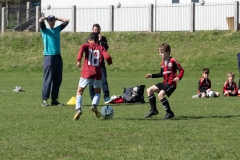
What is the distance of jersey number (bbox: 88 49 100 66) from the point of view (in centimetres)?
1314

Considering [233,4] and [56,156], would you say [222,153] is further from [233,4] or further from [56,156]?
[233,4]

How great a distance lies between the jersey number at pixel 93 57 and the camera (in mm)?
13141

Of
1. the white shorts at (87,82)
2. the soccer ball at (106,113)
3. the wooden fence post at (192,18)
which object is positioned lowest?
the soccer ball at (106,113)

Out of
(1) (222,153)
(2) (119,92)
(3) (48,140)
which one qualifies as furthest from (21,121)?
(2) (119,92)

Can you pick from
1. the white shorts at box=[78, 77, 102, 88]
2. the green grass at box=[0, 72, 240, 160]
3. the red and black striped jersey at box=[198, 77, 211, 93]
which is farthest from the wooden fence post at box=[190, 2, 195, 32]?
the white shorts at box=[78, 77, 102, 88]

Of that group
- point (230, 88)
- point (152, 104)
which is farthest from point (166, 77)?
point (230, 88)

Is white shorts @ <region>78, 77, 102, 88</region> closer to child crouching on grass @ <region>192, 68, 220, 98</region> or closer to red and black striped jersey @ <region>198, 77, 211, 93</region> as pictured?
child crouching on grass @ <region>192, 68, 220, 98</region>

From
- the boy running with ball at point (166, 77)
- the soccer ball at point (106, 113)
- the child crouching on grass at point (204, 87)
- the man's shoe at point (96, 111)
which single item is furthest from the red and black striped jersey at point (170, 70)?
the child crouching on grass at point (204, 87)

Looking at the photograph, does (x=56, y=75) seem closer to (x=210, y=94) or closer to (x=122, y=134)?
(x=210, y=94)

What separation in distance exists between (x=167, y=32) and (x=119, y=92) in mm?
21880

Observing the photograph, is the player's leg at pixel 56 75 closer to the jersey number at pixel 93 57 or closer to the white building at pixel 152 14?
the jersey number at pixel 93 57

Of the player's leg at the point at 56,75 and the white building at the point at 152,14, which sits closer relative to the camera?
the player's leg at the point at 56,75

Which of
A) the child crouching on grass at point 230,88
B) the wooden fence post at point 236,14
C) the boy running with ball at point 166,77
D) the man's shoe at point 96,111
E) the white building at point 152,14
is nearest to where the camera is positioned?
the man's shoe at point 96,111

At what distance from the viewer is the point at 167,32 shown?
43469mm
